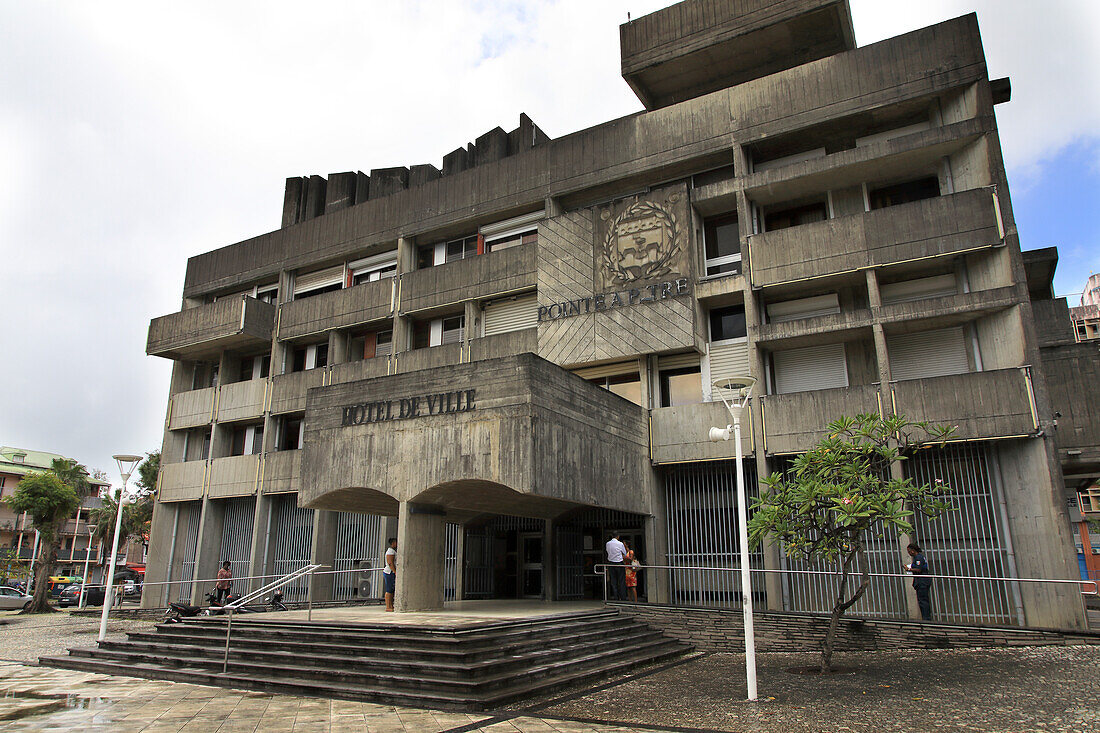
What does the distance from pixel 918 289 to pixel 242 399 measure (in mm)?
24469

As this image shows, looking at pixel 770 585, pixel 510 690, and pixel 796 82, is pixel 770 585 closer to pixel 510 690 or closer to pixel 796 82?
pixel 510 690

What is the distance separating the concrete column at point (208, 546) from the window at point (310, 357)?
20.3 feet

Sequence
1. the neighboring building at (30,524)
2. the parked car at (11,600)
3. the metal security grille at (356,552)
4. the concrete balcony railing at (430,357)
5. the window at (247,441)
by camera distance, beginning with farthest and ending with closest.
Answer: the neighboring building at (30,524)
the parked car at (11,600)
the window at (247,441)
the concrete balcony railing at (430,357)
the metal security grille at (356,552)

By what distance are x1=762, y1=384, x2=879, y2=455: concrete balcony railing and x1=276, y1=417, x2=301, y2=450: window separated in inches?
714

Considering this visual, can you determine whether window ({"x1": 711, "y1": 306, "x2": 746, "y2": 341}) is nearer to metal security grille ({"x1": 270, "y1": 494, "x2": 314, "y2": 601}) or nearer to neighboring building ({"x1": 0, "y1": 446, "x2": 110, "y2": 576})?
metal security grille ({"x1": 270, "y1": 494, "x2": 314, "y2": 601})

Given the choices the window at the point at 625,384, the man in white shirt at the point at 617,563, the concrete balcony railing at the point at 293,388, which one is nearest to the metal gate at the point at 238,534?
the concrete balcony railing at the point at 293,388

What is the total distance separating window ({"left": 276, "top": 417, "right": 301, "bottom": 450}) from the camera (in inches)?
1109

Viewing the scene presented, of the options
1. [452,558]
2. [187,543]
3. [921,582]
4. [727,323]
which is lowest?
[921,582]

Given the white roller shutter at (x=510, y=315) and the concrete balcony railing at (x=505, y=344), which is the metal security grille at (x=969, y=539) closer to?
the concrete balcony railing at (x=505, y=344)

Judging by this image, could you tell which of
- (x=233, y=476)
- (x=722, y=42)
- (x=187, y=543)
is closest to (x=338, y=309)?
(x=233, y=476)

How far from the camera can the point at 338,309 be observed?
90.5 feet

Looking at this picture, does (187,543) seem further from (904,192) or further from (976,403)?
(904,192)

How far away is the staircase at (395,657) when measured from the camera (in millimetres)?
10070

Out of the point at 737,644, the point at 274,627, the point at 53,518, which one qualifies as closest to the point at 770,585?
the point at 737,644
